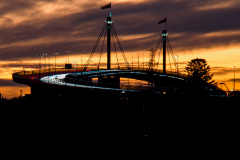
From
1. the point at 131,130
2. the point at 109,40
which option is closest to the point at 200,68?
the point at 109,40

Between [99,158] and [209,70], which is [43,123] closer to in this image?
[99,158]

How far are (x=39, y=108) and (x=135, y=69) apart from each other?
84.1m

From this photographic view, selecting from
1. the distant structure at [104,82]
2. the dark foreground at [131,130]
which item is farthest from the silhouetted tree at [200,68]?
the dark foreground at [131,130]

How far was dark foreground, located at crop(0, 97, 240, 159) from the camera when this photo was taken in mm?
38031

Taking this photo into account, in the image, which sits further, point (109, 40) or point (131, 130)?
point (109, 40)

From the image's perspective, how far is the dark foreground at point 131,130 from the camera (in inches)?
1497

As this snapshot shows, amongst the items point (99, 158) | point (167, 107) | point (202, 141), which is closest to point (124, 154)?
point (99, 158)

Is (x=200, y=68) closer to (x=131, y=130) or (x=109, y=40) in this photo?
(x=109, y=40)

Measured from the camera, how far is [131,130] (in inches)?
2350

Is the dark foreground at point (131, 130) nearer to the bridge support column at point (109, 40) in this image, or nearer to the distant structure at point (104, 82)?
the distant structure at point (104, 82)

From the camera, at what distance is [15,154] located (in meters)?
34.5

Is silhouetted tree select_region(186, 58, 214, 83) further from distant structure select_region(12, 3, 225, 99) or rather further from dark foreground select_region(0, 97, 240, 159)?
dark foreground select_region(0, 97, 240, 159)

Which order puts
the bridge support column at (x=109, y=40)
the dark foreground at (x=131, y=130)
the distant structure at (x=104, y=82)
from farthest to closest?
the bridge support column at (x=109, y=40) < the distant structure at (x=104, y=82) < the dark foreground at (x=131, y=130)

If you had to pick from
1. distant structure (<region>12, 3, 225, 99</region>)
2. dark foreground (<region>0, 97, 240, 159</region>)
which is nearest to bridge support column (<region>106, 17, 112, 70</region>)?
distant structure (<region>12, 3, 225, 99</region>)
